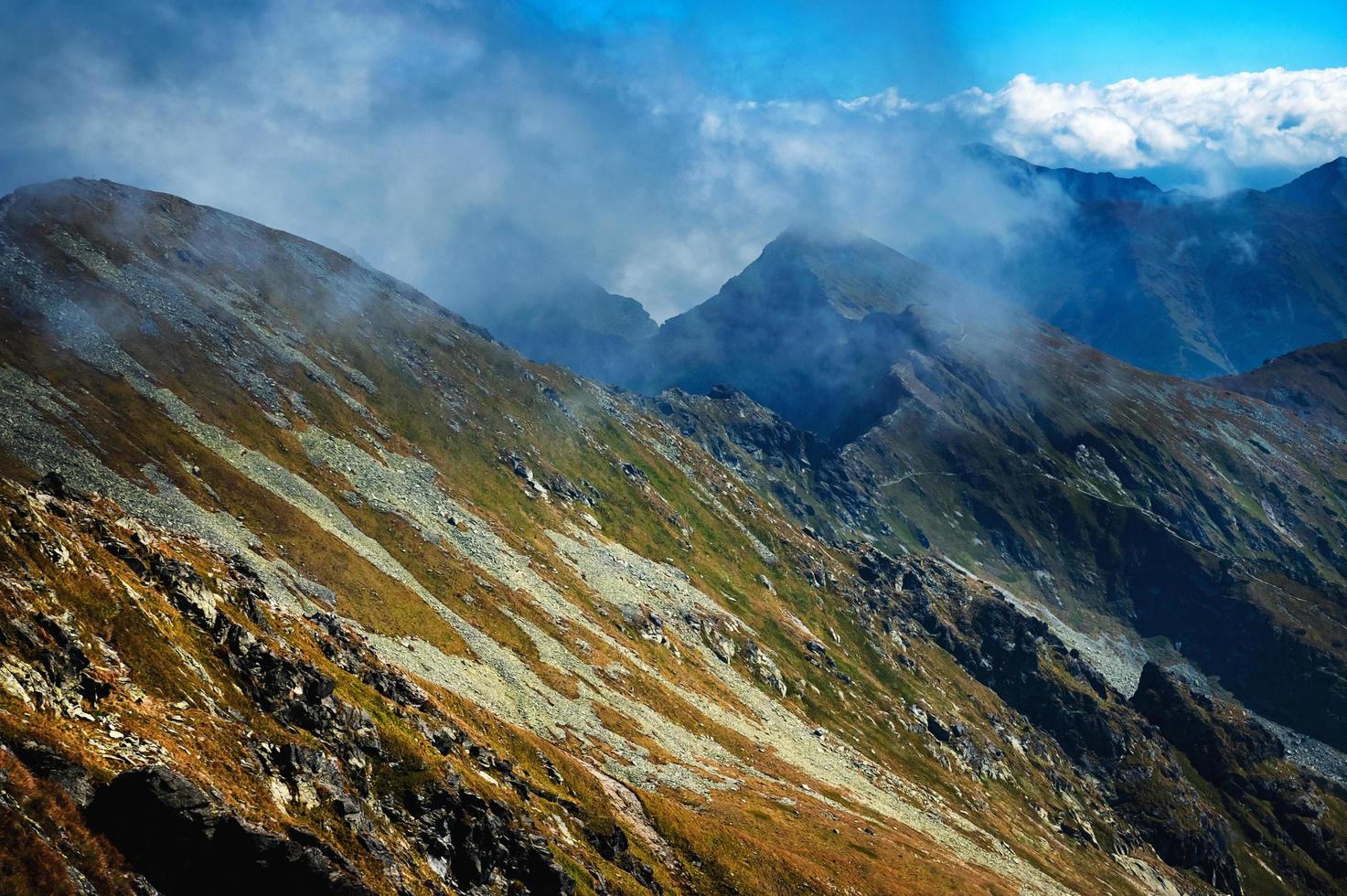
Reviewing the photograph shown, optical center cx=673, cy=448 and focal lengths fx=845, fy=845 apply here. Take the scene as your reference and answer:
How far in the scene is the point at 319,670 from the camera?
54344 mm

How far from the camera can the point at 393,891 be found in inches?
1591

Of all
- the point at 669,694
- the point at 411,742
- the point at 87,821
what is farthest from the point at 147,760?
the point at 669,694

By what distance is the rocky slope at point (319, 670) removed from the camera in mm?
34594

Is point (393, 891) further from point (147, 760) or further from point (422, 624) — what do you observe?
point (422, 624)

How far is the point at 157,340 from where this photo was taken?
154375mm

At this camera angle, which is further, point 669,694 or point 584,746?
point 669,694

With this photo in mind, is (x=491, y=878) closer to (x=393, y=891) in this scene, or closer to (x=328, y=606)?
(x=393, y=891)

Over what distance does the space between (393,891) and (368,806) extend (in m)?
7.81

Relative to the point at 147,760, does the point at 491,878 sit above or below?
below

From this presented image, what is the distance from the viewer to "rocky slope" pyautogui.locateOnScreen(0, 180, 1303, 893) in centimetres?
3459

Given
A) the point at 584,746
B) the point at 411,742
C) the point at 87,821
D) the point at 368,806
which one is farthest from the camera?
the point at 584,746

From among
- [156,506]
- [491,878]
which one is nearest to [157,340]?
[156,506]

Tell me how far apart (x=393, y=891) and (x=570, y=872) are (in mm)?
18822

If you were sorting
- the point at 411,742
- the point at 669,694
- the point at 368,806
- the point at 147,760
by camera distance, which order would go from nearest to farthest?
the point at 147,760, the point at 368,806, the point at 411,742, the point at 669,694
